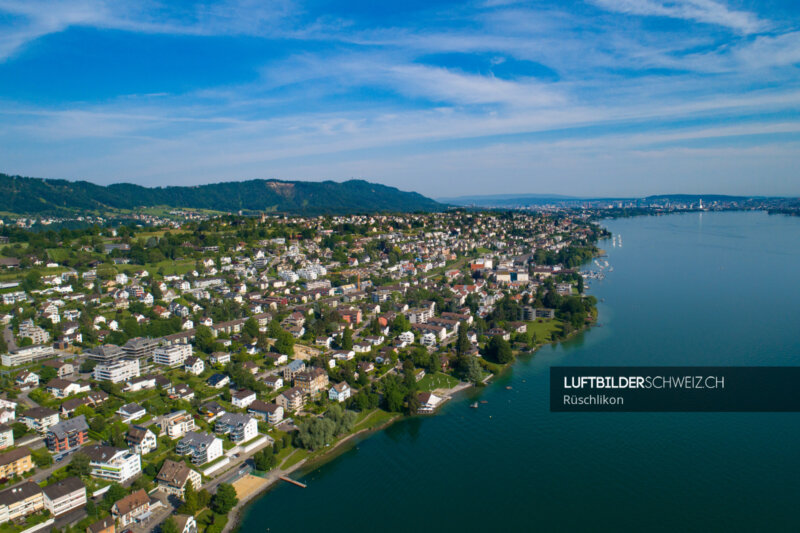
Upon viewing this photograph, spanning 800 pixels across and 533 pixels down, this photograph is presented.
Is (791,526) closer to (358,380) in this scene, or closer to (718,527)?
(718,527)

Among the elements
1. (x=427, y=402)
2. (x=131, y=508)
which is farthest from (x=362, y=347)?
(x=131, y=508)

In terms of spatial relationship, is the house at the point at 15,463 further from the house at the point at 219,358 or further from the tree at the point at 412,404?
the tree at the point at 412,404

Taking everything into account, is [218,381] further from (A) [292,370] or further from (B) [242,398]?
(A) [292,370]

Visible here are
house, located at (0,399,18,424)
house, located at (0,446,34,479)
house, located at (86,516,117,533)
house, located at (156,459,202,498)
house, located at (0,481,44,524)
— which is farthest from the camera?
house, located at (0,399,18,424)

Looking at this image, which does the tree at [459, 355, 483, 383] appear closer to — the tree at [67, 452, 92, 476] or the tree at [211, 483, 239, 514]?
the tree at [211, 483, 239, 514]

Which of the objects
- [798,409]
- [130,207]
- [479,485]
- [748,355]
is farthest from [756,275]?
[130,207]

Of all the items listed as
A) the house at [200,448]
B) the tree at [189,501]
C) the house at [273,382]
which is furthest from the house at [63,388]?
the tree at [189,501]

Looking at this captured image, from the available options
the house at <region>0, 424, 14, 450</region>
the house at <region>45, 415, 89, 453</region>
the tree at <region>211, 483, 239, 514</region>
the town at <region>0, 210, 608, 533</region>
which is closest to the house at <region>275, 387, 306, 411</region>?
the town at <region>0, 210, 608, 533</region>
